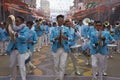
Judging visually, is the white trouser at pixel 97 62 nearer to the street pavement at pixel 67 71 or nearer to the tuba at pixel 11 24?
the street pavement at pixel 67 71

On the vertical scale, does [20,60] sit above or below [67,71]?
above

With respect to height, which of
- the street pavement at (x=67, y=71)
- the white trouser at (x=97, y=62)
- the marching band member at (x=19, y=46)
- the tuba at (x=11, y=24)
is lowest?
the street pavement at (x=67, y=71)

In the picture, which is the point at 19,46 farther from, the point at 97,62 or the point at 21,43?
the point at 97,62

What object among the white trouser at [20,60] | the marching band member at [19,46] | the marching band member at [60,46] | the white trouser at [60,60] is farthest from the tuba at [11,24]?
the white trouser at [60,60]

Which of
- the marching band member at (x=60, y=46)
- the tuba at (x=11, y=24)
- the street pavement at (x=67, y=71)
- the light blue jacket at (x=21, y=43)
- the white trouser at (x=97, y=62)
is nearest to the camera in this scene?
the tuba at (x=11, y=24)

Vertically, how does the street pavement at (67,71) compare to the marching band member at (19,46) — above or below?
below

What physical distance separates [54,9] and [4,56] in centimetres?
12752

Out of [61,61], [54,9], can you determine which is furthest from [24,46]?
[54,9]

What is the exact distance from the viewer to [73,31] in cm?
1055

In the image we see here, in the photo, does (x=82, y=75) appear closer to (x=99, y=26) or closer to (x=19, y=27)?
(x=99, y=26)

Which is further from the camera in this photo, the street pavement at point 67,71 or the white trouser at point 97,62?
the street pavement at point 67,71

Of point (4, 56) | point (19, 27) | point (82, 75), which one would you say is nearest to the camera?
point (19, 27)

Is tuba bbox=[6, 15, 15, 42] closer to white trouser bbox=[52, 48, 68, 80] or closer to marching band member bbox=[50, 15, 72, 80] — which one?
marching band member bbox=[50, 15, 72, 80]

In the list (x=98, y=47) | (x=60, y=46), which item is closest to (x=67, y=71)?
(x=60, y=46)
